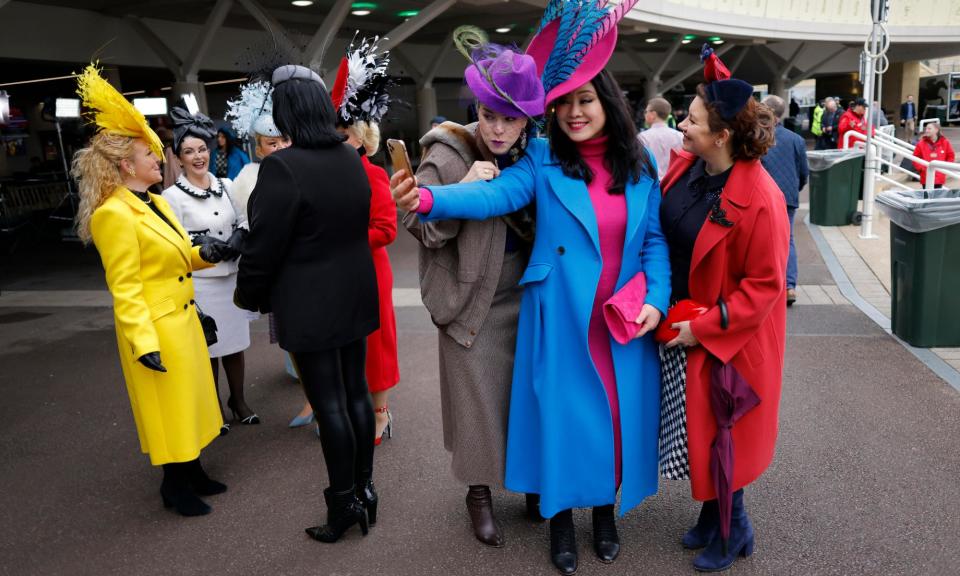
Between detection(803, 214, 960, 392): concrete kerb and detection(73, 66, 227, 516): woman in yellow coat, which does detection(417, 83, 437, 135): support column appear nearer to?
detection(803, 214, 960, 392): concrete kerb

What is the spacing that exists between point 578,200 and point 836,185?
30.8 ft

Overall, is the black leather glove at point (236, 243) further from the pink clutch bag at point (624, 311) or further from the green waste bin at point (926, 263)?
the green waste bin at point (926, 263)

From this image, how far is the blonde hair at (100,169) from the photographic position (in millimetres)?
3152

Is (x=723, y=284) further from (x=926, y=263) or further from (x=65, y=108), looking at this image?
(x=65, y=108)

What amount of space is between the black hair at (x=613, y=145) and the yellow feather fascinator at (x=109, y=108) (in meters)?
1.81

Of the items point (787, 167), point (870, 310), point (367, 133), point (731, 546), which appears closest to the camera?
point (731, 546)

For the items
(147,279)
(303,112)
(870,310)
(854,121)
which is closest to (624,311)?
(303,112)

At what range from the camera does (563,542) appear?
113 inches

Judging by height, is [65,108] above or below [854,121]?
above

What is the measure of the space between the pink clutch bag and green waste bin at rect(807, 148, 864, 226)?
905 centimetres

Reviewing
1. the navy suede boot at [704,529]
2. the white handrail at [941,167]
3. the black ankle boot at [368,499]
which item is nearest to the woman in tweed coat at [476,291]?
the black ankle boot at [368,499]

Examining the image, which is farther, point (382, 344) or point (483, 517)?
point (382, 344)

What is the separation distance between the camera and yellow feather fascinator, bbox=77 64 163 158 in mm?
3088

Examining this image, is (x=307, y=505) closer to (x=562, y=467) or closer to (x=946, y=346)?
(x=562, y=467)
